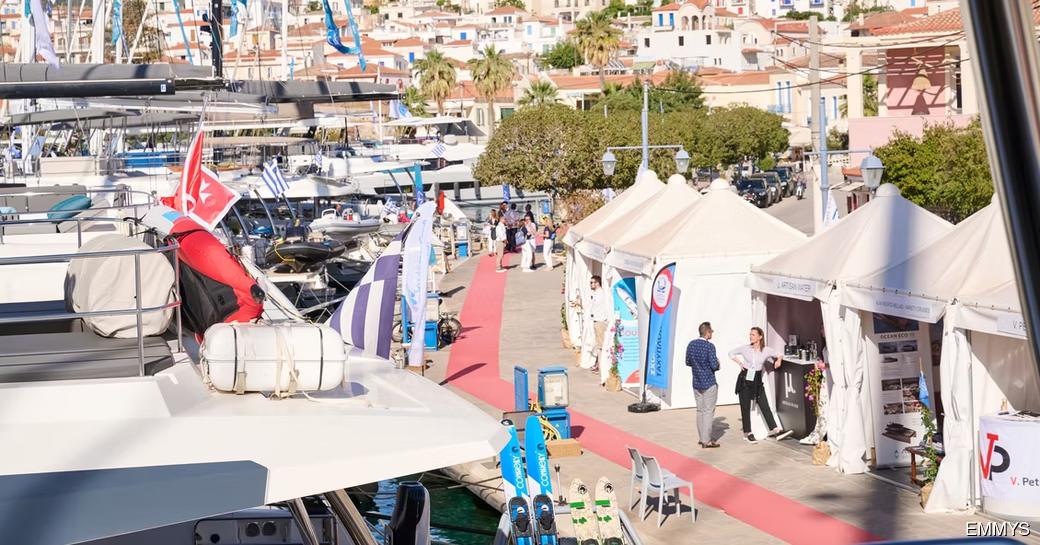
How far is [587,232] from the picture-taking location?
22.6 m

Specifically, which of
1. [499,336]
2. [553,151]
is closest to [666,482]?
[499,336]

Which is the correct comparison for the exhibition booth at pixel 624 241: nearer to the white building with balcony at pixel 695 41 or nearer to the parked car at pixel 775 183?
the parked car at pixel 775 183

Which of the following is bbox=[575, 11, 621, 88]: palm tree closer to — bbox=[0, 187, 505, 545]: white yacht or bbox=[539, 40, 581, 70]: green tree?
bbox=[539, 40, 581, 70]: green tree

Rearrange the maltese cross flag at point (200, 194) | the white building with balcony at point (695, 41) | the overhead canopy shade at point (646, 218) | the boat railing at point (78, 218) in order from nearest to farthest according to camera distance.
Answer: the boat railing at point (78, 218), the maltese cross flag at point (200, 194), the overhead canopy shade at point (646, 218), the white building with balcony at point (695, 41)

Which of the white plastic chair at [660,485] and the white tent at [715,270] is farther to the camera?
the white tent at [715,270]

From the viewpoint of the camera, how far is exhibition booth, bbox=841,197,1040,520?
449 inches

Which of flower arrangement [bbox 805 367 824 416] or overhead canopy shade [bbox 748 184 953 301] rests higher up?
overhead canopy shade [bbox 748 184 953 301]

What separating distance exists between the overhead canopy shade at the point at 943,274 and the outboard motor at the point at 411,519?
6028mm

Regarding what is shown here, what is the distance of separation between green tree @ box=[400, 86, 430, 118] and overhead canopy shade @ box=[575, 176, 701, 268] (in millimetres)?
86754

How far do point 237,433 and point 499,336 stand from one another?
65.8 ft

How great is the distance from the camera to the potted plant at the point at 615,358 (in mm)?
19656

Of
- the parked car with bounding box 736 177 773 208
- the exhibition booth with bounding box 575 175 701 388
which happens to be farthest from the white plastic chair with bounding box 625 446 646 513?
the parked car with bounding box 736 177 773 208

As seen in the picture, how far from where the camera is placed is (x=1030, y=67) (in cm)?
208

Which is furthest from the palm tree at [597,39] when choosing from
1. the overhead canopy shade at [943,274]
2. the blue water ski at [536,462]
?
the blue water ski at [536,462]
